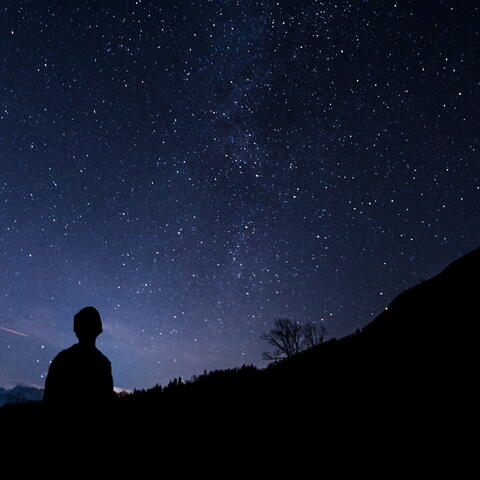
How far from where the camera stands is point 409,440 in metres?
Result: 3.56

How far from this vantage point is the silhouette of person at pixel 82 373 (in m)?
3.07

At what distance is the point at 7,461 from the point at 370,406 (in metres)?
7.43

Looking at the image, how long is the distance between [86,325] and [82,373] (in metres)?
0.53

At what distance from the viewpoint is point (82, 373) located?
10.5 feet

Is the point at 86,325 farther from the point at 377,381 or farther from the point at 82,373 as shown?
the point at 377,381

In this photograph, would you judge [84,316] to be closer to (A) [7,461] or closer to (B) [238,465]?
(B) [238,465]

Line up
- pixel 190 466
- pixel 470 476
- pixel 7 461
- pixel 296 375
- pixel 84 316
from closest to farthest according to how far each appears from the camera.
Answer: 1. pixel 470 476
2. pixel 84 316
3. pixel 190 466
4. pixel 7 461
5. pixel 296 375

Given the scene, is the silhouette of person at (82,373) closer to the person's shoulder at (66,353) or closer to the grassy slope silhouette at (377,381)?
the person's shoulder at (66,353)

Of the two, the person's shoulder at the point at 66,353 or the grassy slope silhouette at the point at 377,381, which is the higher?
the person's shoulder at the point at 66,353

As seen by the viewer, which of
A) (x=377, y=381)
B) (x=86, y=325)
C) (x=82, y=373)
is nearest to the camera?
(x=82, y=373)

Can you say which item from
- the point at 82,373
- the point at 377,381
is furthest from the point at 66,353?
the point at 377,381

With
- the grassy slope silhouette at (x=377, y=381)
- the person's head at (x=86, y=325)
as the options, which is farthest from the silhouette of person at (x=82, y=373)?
the grassy slope silhouette at (x=377, y=381)

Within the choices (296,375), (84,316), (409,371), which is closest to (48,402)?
(84,316)

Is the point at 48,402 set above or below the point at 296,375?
above
